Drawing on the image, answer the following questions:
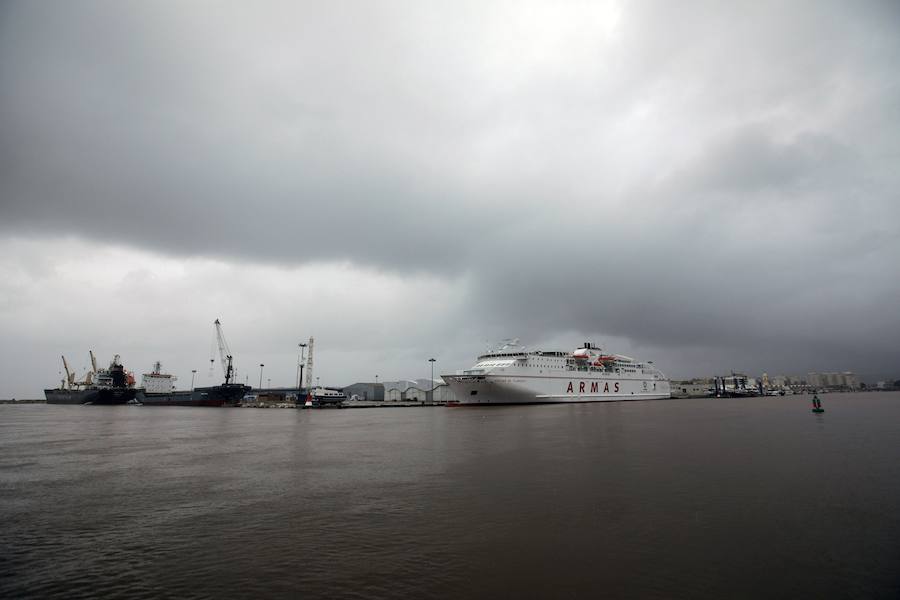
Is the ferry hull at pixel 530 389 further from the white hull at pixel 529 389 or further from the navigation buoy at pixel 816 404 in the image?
the navigation buoy at pixel 816 404

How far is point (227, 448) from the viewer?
106ft

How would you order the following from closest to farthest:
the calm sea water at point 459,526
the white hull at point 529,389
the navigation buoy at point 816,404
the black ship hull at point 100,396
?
the calm sea water at point 459,526
the navigation buoy at point 816,404
the white hull at point 529,389
the black ship hull at point 100,396

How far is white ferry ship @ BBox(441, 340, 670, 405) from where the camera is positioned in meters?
86.8

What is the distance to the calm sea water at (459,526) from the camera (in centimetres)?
940

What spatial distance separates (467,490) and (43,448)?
3477cm

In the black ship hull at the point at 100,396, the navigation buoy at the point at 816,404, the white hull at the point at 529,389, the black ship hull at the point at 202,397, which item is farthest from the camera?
the black ship hull at the point at 100,396

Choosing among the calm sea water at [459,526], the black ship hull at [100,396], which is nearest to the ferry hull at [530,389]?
the calm sea water at [459,526]

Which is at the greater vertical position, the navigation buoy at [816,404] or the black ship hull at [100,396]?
the navigation buoy at [816,404]

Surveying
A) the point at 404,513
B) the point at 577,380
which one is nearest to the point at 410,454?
the point at 404,513

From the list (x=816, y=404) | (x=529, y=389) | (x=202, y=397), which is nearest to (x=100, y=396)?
(x=202, y=397)

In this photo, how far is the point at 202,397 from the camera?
433ft

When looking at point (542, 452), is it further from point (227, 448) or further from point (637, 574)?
point (227, 448)

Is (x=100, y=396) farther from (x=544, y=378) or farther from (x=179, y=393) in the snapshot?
(x=544, y=378)

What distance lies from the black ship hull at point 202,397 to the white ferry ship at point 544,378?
71.5m
